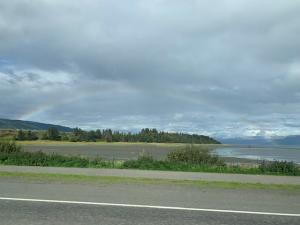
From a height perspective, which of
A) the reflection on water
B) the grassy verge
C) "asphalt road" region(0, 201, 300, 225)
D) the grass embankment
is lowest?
"asphalt road" region(0, 201, 300, 225)

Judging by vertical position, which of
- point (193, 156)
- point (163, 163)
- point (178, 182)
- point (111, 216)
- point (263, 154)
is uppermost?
point (263, 154)

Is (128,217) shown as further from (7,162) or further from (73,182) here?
(7,162)

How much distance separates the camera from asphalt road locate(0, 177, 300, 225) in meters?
9.76

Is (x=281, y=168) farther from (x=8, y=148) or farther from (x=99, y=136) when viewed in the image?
(x=99, y=136)

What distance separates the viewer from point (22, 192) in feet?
45.9

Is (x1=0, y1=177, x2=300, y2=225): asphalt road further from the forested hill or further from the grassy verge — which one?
the forested hill

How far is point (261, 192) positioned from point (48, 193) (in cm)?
666

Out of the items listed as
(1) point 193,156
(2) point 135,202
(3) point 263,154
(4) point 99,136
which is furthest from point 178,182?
(4) point 99,136

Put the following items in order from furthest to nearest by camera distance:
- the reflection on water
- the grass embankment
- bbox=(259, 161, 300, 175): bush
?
1. the reflection on water
2. the grass embankment
3. bbox=(259, 161, 300, 175): bush

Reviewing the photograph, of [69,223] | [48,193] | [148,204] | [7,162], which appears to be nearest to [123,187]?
[48,193]

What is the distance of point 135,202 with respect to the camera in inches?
480

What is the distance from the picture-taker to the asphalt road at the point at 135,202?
32.0 ft

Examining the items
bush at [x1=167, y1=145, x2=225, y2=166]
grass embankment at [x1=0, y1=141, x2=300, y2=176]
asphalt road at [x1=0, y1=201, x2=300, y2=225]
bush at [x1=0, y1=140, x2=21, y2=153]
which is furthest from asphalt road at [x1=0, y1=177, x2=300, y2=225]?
bush at [x1=0, y1=140, x2=21, y2=153]

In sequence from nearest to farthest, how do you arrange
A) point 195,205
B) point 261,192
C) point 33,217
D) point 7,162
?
point 33,217
point 195,205
point 261,192
point 7,162
